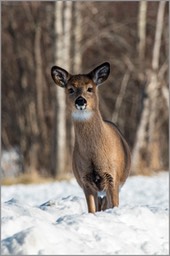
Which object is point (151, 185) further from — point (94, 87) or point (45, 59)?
point (45, 59)

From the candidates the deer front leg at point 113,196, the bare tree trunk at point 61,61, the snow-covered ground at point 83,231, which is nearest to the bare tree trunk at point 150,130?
the bare tree trunk at point 61,61

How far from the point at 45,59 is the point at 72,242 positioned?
65.1 ft

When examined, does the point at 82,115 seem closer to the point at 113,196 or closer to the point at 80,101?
the point at 80,101

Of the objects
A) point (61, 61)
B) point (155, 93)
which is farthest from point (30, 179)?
point (155, 93)

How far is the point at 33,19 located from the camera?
2466cm

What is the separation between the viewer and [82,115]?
26.8 ft

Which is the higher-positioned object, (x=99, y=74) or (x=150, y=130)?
(x=99, y=74)

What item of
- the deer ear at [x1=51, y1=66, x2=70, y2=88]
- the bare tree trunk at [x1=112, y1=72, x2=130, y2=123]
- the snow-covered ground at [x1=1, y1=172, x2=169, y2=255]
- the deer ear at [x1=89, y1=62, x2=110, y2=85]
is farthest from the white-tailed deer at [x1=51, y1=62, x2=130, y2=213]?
the bare tree trunk at [x1=112, y1=72, x2=130, y2=123]

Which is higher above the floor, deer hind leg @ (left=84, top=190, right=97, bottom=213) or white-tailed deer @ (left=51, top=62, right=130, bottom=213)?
white-tailed deer @ (left=51, top=62, right=130, bottom=213)

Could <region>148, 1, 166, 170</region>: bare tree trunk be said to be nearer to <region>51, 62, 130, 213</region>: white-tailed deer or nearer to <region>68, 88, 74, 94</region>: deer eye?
<region>51, 62, 130, 213</region>: white-tailed deer

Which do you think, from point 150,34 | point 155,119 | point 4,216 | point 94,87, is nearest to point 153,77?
point 155,119

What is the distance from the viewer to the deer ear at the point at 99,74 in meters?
8.40

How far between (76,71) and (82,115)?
12339 mm

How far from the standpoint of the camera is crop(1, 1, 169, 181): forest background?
2006 cm
